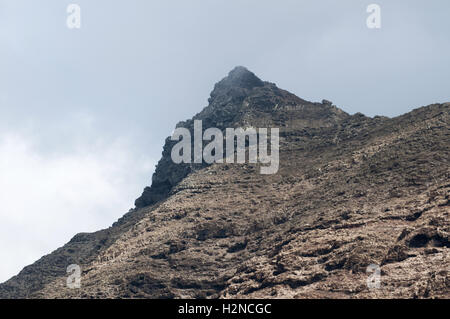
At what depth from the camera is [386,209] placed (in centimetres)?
5572

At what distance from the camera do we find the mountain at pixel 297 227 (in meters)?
46.6

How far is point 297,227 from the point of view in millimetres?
59375

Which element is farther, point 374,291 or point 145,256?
point 145,256

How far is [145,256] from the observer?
65.2 meters

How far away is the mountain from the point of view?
46625 mm

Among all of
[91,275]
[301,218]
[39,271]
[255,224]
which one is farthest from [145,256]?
[39,271]
